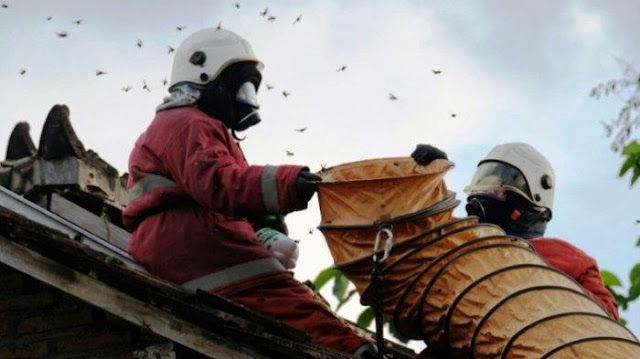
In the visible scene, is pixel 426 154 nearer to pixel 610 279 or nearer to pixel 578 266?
pixel 578 266

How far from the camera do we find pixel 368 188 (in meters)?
7.54

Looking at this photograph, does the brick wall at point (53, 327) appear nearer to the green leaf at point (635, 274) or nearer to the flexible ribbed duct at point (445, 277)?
the flexible ribbed duct at point (445, 277)

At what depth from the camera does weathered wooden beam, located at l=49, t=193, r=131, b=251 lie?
28.1 ft

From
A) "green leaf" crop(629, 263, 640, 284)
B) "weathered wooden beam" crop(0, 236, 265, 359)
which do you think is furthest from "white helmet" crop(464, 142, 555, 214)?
"weathered wooden beam" crop(0, 236, 265, 359)

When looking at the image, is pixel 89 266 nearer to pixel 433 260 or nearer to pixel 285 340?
pixel 285 340

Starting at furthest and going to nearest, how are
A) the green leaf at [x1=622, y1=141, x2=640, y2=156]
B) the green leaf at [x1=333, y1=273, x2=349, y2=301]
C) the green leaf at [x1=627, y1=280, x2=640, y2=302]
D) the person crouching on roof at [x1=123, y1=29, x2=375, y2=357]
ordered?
the green leaf at [x1=627, y1=280, x2=640, y2=302] → the green leaf at [x1=333, y1=273, x2=349, y2=301] → the green leaf at [x1=622, y1=141, x2=640, y2=156] → the person crouching on roof at [x1=123, y1=29, x2=375, y2=357]

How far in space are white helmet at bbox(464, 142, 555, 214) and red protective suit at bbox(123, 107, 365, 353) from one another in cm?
231

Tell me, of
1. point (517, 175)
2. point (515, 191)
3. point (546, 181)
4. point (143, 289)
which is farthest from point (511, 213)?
point (143, 289)

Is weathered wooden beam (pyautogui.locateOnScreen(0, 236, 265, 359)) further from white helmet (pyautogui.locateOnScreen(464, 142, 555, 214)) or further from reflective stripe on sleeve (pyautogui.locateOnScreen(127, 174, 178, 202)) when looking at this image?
white helmet (pyautogui.locateOnScreen(464, 142, 555, 214))

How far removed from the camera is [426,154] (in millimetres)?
7633

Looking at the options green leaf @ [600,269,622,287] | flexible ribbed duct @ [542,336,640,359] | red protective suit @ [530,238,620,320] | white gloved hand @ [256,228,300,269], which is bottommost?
flexible ribbed duct @ [542,336,640,359]

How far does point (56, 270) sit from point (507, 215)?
154 inches

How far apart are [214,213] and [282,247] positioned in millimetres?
570

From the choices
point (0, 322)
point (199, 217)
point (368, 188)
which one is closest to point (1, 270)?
point (0, 322)
